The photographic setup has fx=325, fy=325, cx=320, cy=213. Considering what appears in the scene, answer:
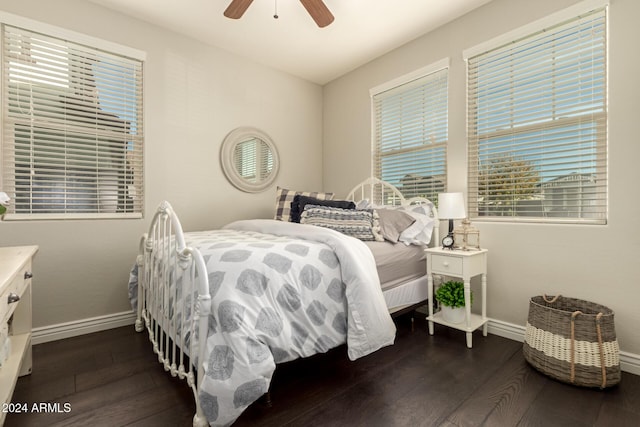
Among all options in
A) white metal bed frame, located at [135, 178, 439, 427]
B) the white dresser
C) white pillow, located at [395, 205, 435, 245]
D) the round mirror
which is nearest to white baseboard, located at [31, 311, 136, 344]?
white metal bed frame, located at [135, 178, 439, 427]

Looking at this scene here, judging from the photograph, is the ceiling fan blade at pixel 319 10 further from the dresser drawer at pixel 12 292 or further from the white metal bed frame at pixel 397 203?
the dresser drawer at pixel 12 292

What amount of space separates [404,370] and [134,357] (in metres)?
1.70

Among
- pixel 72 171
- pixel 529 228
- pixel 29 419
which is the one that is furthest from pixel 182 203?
pixel 529 228

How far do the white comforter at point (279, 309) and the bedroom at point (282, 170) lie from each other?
4.14ft

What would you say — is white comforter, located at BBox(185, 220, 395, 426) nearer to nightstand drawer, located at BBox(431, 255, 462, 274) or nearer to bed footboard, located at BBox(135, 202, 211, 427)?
bed footboard, located at BBox(135, 202, 211, 427)

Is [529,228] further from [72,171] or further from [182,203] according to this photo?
[72,171]

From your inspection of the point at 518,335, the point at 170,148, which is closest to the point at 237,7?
the point at 170,148

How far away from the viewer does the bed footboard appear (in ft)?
4.25

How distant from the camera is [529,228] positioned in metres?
2.31

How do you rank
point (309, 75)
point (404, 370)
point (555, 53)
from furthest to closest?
point (309, 75)
point (555, 53)
point (404, 370)

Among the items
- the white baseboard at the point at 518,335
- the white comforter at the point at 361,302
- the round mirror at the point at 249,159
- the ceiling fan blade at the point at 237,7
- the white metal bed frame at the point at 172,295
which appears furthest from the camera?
the round mirror at the point at 249,159

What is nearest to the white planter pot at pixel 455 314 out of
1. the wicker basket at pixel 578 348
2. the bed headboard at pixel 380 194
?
the wicker basket at pixel 578 348

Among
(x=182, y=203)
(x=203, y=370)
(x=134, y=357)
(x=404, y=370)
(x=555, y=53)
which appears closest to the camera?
(x=203, y=370)

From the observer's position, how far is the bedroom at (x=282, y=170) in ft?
6.41
